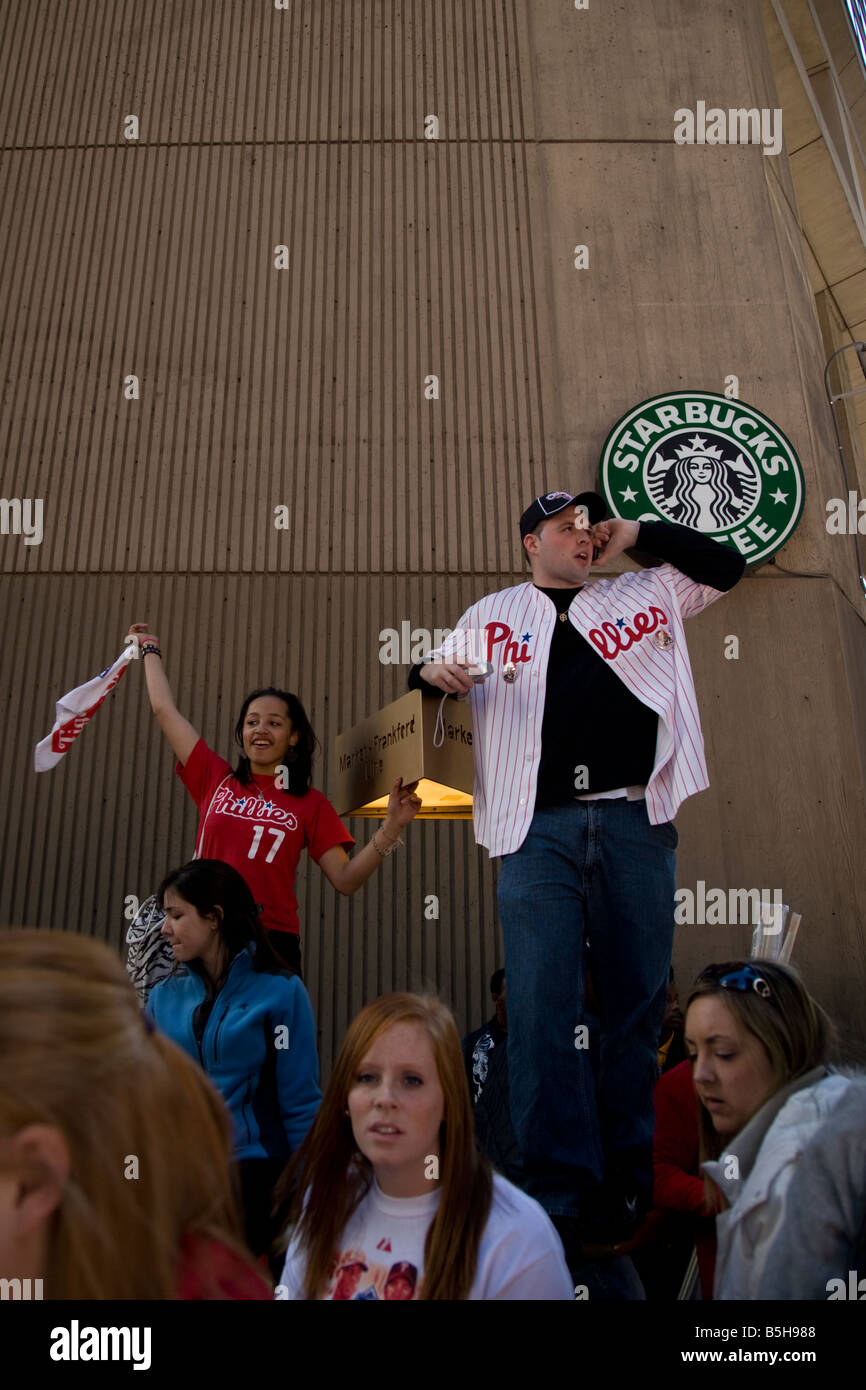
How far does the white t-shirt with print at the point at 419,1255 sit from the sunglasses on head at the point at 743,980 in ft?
1.76

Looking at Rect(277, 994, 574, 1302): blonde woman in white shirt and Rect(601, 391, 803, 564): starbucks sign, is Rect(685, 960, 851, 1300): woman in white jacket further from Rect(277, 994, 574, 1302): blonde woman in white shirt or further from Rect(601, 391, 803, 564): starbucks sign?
Rect(601, 391, 803, 564): starbucks sign

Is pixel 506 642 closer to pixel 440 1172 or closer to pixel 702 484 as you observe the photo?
pixel 440 1172

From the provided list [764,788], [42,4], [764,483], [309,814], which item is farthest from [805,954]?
[42,4]

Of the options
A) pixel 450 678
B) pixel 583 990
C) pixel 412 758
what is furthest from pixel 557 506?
pixel 583 990

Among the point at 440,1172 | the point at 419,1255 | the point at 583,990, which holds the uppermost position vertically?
the point at 583,990

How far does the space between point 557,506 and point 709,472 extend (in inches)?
127

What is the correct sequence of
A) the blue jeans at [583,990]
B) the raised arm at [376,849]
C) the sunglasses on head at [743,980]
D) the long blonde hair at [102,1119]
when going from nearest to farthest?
the long blonde hair at [102,1119] < the sunglasses on head at [743,980] < the blue jeans at [583,990] < the raised arm at [376,849]

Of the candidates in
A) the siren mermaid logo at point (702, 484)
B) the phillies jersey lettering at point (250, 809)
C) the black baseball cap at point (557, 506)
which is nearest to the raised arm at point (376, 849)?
the phillies jersey lettering at point (250, 809)

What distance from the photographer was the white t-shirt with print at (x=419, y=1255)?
164 cm

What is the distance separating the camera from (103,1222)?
0.91m

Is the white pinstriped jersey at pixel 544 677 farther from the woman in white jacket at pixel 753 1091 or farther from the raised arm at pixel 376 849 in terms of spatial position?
the woman in white jacket at pixel 753 1091

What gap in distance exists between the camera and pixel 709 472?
5887 millimetres
